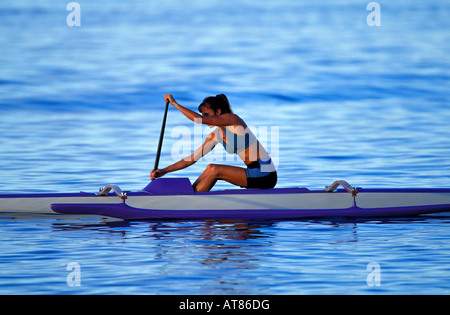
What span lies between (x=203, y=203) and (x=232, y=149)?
2.15 ft

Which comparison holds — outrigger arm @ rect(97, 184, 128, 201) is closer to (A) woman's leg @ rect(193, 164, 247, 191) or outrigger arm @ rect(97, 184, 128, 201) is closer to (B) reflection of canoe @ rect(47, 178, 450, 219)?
(B) reflection of canoe @ rect(47, 178, 450, 219)

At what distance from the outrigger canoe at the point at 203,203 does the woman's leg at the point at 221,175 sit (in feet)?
0.39

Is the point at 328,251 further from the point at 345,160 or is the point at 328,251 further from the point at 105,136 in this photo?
the point at 105,136

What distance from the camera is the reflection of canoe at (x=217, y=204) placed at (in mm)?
9102

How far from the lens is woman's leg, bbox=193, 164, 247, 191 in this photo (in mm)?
9180

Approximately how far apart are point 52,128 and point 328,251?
13.4 metres

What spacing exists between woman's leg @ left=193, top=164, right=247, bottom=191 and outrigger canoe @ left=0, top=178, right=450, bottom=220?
0.12 meters

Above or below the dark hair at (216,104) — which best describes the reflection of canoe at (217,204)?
below

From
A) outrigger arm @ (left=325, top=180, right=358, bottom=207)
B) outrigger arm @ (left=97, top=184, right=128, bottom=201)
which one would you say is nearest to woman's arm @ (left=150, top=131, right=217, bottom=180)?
outrigger arm @ (left=97, top=184, right=128, bottom=201)
